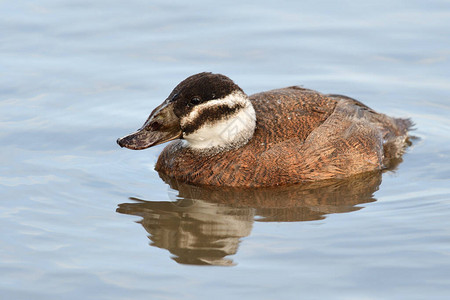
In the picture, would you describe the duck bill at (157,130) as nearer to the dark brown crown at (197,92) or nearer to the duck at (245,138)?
the duck at (245,138)

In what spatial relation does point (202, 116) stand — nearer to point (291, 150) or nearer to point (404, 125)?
point (291, 150)

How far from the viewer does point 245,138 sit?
1046 cm

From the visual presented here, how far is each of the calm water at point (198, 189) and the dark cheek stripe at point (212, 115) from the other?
769mm

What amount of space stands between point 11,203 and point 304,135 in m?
3.58

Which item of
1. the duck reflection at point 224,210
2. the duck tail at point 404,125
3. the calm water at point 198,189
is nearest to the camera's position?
the calm water at point 198,189

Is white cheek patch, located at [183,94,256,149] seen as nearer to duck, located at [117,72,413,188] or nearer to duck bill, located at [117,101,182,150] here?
duck, located at [117,72,413,188]

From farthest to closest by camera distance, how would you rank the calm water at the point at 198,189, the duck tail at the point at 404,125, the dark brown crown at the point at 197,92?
the duck tail at the point at 404,125 < the dark brown crown at the point at 197,92 < the calm water at the point at 198,189

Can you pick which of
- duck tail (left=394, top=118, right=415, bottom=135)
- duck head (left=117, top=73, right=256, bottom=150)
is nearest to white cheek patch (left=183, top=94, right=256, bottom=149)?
duck head (left=117, top=73, right=256, bottom=150)

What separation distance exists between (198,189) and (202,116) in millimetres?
892

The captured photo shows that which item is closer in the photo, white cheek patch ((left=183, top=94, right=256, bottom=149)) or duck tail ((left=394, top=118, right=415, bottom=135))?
white cheek patch ((left=183, top=94, right=256, bottom=149))

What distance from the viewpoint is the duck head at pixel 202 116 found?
1029cm

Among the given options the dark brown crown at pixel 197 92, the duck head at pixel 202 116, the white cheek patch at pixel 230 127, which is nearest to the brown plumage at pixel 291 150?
the white cheek patch at pixel 230 127

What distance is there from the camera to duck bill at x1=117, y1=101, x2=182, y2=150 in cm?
1033

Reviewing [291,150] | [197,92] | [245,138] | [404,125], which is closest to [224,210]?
[245,138]
